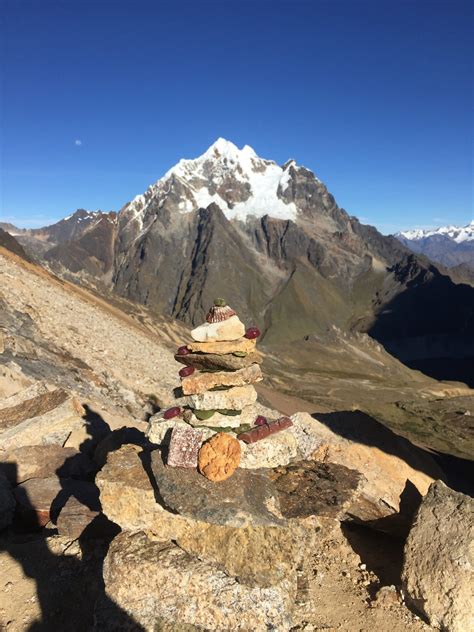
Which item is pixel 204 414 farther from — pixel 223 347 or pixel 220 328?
pixel 220 328

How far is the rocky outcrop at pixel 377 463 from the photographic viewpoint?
13266 mm

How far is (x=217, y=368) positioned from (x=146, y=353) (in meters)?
41.7

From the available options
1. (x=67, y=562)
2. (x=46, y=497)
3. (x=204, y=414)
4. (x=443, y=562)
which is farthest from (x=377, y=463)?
(x=46, y=497)

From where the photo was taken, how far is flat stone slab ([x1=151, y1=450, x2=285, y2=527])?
9086mm

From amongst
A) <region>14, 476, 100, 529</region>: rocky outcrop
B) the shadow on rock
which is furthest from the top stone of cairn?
<region>14, 476, 100, 529</region>: rocky outcrop

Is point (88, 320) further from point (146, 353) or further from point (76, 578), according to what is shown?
point (76, 578)

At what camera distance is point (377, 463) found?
601 inches

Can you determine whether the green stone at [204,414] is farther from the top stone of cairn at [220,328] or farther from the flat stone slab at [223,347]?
the top stone of cairn at [220,328]

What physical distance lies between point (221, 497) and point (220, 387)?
9.62 ft

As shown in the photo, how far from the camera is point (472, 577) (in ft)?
30.5

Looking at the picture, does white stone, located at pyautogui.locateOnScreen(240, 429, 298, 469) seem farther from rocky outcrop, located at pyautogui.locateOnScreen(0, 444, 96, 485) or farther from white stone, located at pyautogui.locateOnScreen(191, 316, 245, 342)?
rocky outcrop, located at pyautogui.locateOnScreen(0, 444, 96, 485)

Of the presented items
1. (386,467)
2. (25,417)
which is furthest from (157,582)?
(25,417)

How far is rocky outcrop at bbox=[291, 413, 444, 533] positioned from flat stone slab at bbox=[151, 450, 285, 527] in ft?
15.5

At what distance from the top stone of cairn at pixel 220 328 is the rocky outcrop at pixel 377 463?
262 inches
